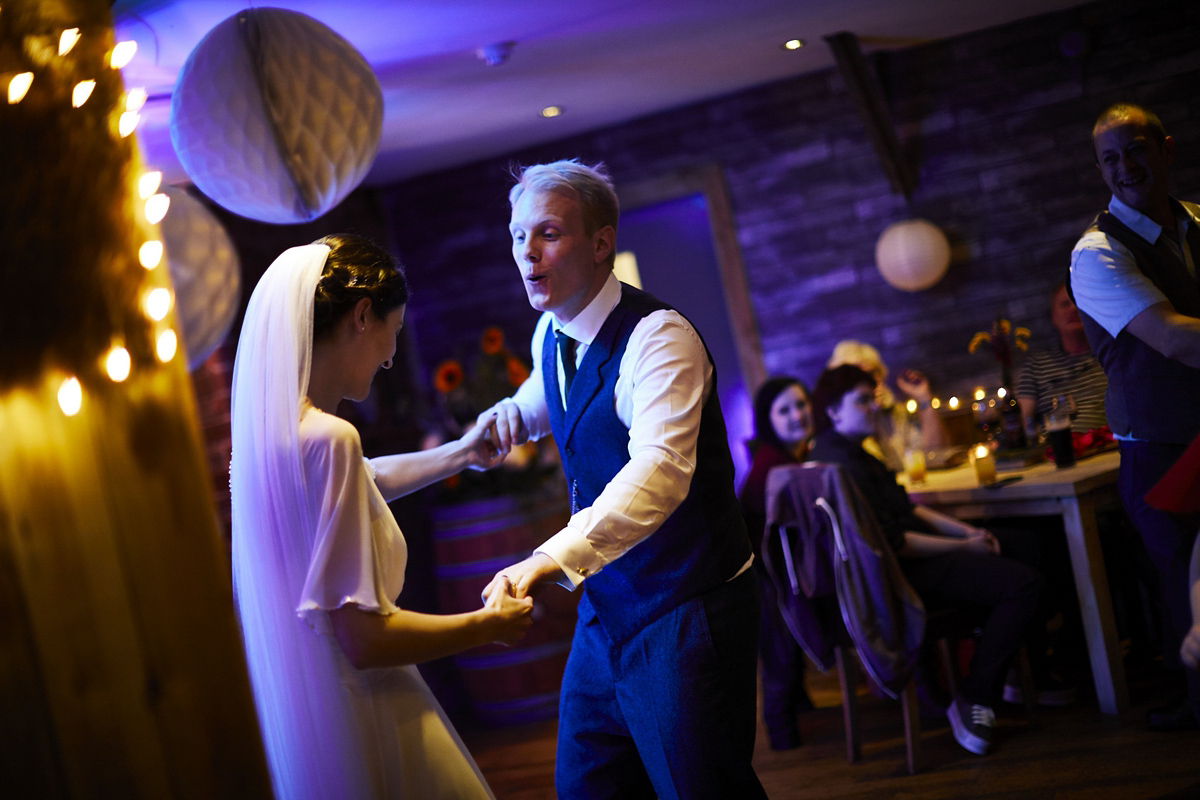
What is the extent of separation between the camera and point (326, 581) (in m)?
1.34

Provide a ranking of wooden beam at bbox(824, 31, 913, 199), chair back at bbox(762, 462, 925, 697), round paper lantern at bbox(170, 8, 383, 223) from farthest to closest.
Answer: wooden beam at bbox(824, 31, 913, 199)
chair back at bbox(762, 462, 925, 697)
round paper lantern at bbox(170, 8, 383, 223)

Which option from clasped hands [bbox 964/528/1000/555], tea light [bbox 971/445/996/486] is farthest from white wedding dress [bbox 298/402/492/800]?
tea light [bbox 971/445/996/486]

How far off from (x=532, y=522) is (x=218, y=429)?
4.73 ft

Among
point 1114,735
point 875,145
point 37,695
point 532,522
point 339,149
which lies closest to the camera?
point 37,695

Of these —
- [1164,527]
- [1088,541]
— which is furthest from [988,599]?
[1164,527]

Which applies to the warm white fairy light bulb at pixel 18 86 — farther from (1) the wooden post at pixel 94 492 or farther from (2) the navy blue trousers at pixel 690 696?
(2) the navy blue trousers at pixel 690 696

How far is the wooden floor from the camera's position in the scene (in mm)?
2496

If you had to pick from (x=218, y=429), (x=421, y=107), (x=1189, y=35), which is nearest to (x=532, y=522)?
(x=218, y=429)

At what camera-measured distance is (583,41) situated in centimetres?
363

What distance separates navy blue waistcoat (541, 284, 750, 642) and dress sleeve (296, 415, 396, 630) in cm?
47

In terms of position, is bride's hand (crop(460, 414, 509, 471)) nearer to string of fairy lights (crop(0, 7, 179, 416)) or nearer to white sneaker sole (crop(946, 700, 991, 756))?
string of fairy lights (crop(0, 7, 179, 416))

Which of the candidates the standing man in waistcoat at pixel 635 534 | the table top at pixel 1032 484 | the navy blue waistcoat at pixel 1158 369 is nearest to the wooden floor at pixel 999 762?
the table top at pixel 1032 484

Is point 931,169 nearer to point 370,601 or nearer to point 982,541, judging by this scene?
point 982,541

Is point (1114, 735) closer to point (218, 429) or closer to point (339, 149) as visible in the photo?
point (339, 149)
